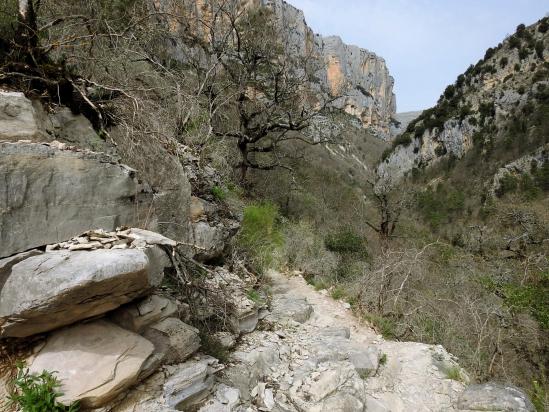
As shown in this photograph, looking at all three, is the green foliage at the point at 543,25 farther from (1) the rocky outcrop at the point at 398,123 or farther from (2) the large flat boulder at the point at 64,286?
(1) the rocky outcrop at the point at 398,123

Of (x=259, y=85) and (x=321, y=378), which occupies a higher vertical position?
(x=259, y=85)

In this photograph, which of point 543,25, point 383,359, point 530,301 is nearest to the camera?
point 383,359

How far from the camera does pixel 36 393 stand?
2033mm

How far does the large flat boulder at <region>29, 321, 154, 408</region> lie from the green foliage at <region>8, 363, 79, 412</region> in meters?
0.04

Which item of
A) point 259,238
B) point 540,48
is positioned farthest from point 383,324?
point 540,48

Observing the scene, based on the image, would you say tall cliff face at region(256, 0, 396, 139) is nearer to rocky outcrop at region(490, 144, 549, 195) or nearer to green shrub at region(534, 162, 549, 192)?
rocky outcrop at region(490, 144, 549, 195)

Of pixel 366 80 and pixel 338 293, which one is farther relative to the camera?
pixel 366 80

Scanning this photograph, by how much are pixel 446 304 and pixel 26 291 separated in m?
7.62

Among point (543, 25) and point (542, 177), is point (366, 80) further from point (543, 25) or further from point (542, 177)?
point (542, 177)

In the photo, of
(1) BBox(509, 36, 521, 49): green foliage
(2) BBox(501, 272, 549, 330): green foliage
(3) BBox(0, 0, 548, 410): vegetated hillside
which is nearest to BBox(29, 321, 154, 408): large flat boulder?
(3) BBox(0, 0, 548, 410): vegetated hillside

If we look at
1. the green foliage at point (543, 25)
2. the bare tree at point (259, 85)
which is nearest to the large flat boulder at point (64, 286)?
the bare tree at point (259, 85)

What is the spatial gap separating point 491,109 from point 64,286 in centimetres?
4016

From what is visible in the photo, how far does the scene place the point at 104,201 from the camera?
280 cm

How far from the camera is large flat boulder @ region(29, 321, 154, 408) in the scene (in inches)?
85.0
